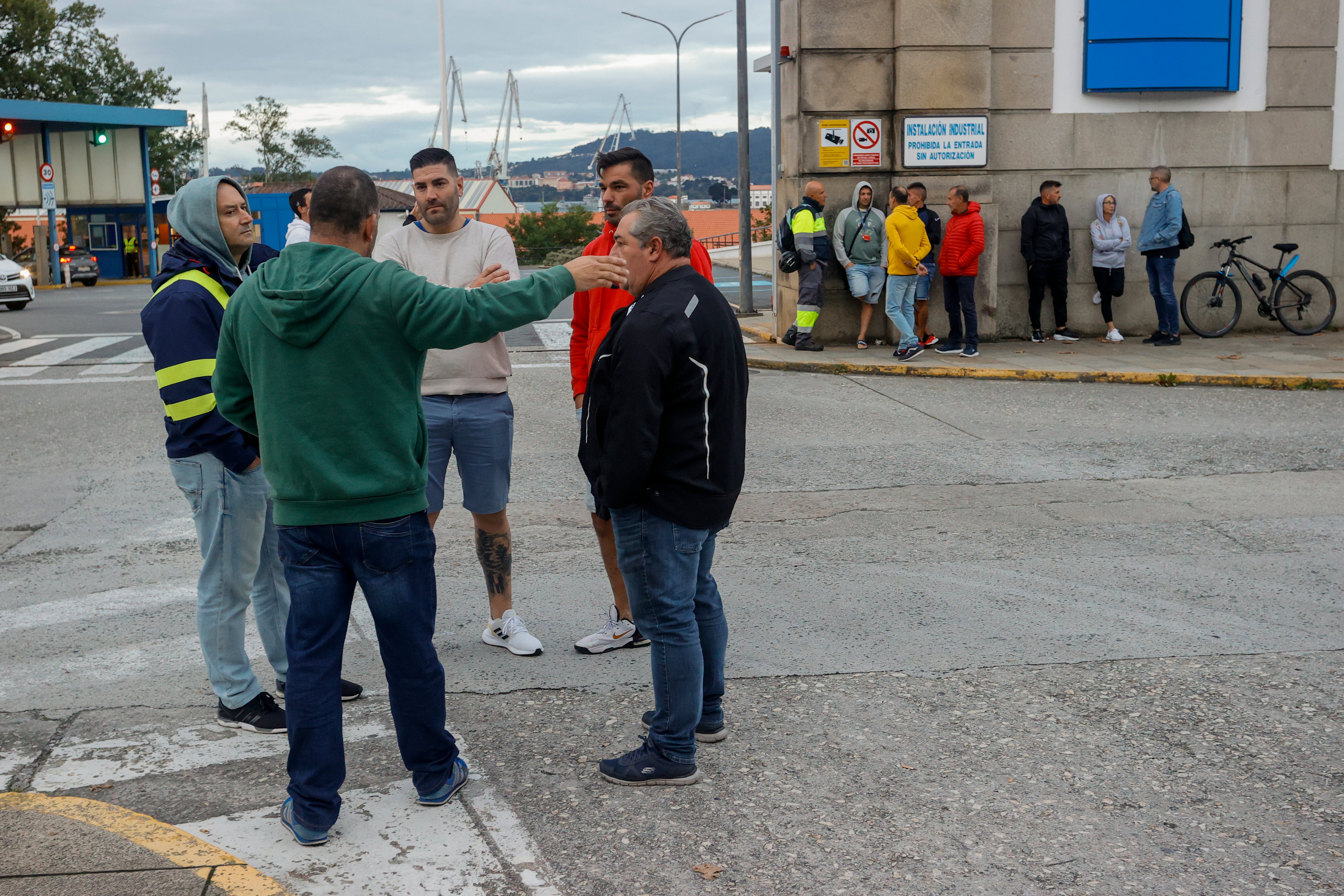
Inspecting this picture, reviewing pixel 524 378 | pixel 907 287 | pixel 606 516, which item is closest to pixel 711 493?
pixel 606 516

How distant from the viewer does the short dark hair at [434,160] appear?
16.6ft

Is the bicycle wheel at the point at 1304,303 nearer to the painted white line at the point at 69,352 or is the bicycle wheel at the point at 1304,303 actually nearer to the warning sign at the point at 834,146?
the warning sign at the point at 834,146

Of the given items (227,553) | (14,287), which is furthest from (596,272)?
(14,287)

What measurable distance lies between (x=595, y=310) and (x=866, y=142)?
10673 mm

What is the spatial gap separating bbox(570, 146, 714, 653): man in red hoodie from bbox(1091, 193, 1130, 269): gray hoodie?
1098 centimetres

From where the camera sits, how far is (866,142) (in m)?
15.0

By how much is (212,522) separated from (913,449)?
244 inches

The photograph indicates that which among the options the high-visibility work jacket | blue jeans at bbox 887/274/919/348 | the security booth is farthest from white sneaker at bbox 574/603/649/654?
the security booth

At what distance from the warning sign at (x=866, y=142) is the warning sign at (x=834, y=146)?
0.05 m

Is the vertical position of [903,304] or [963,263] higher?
[963,263]

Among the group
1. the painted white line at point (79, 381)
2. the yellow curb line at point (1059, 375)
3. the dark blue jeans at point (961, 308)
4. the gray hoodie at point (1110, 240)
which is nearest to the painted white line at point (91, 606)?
the yellow curb line at point (1059, 375)

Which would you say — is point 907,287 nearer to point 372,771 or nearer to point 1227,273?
point 1227,273

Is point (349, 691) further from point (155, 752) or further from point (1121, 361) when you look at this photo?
point (1121, 361)

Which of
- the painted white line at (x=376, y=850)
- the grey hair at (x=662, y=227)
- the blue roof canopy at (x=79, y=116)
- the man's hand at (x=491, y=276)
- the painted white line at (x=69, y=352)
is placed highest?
the blue roof canopy at (x=79, y=116)
